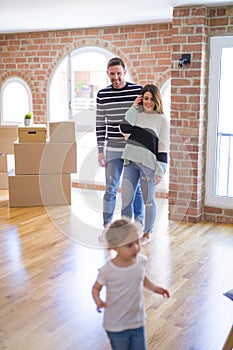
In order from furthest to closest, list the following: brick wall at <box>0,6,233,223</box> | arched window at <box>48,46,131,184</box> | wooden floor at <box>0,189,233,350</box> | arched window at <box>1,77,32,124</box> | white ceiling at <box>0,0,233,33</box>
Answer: arched window at <box>1,77,32,124</box> → arched window at <box>48,46,131,184</box> → brick wall at <box>0,6,233,223</box> → white ceiling at <box>0,0,233,33</box> → wooden floor at <box>0,189,233,350</box>

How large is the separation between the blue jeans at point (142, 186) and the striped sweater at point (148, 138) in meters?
0.07

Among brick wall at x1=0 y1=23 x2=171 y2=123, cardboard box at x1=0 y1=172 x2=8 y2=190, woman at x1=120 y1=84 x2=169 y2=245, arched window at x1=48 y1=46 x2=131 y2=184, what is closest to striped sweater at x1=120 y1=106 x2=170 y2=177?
woman at x1=120 y1=84 x2=169 y2=245

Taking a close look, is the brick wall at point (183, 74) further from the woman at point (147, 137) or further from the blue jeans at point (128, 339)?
the blue jeans at point (128, 339)

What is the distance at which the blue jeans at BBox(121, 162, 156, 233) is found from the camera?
12.1 feet

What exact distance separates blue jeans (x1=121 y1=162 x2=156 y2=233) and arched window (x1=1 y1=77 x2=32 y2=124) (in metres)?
3.12

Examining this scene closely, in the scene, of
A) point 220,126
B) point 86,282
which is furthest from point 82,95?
point 86,282

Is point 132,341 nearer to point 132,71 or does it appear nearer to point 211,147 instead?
point 211,147

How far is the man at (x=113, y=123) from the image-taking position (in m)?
3.72

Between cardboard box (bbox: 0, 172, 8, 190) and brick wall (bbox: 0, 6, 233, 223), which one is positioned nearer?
brick wall (bbox: 0, 6, 233, 223)

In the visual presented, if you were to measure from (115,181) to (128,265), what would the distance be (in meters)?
2.29

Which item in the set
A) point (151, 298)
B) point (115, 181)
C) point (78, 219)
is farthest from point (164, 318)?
point (78, 219)

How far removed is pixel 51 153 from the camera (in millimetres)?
5160

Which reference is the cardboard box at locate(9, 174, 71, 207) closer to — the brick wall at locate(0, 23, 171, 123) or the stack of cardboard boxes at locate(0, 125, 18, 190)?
the stack of cardboard boxes at locate(0, 125, 18, 190)

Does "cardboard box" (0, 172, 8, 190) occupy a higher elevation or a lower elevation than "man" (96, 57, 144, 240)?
lower
